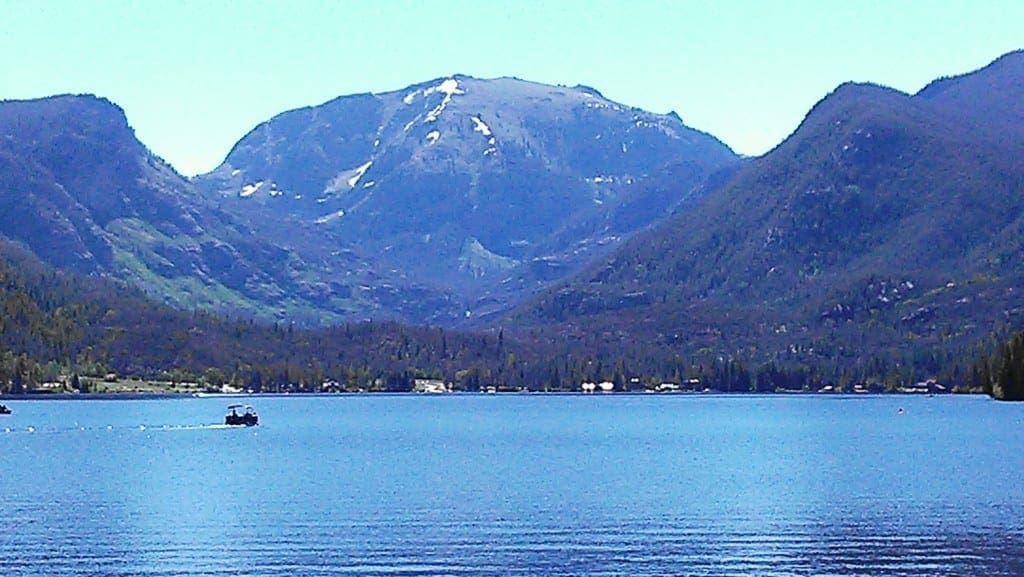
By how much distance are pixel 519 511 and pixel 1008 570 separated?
41.1 meters

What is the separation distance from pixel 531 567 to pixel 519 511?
95.6ft

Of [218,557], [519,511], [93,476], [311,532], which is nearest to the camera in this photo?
[218,557]

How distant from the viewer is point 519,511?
126312 mm

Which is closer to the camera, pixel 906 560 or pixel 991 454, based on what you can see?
pixel 906 560

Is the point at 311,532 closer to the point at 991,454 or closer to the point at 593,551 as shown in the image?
the point at 593,551

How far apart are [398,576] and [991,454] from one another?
111756mm

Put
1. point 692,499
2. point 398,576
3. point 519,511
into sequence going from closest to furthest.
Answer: point 398,576 < point 519,511 < point 692,499

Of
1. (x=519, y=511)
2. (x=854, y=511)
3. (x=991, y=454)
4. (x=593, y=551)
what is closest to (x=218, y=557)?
(x=593, y=551)

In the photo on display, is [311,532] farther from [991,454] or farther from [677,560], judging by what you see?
[991,454]

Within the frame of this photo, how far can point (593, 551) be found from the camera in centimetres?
10350

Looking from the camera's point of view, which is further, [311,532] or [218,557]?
[311,532]

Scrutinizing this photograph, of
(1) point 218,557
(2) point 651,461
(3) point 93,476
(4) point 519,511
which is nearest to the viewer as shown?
(1) point 218,557

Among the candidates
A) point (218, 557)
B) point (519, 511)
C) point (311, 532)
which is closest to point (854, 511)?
point (519, 511)

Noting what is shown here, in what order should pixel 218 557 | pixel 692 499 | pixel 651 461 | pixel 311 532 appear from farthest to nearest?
pixel 651 461
pixel 692 499
pixel 311 532
pixel 218 557
